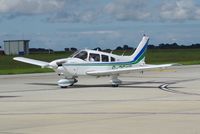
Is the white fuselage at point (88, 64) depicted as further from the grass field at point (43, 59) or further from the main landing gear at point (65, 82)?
the grass field at point (43, 59)

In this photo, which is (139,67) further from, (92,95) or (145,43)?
(92,95)

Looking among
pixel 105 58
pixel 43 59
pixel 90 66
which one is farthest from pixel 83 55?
pixel 43 59

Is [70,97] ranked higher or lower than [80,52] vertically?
lower

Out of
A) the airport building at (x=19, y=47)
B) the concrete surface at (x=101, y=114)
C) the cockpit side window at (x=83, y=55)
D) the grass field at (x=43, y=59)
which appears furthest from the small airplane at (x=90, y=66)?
the airport building at (x=19, y=47)

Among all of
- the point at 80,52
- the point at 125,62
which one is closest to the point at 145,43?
the point at 125,62

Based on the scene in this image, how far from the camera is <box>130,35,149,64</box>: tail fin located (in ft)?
102

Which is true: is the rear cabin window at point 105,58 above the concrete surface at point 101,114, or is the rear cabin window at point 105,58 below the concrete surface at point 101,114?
above

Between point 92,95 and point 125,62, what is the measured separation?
7.19 metres

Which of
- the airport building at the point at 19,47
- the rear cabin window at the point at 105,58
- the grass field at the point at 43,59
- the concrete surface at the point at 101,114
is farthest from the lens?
the airport building at the point at 19,47

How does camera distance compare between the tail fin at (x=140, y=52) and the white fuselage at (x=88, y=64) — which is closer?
the white fuselage at (x=88, y=64)

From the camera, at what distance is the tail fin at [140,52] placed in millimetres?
31141

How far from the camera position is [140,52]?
1251 inches

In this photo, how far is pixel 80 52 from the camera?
29453 mm

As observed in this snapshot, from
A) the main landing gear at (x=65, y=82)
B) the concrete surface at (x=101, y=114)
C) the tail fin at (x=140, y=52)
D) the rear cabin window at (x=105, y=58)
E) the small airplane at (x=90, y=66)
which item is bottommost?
the concrete surface at (x=101, y=114)
